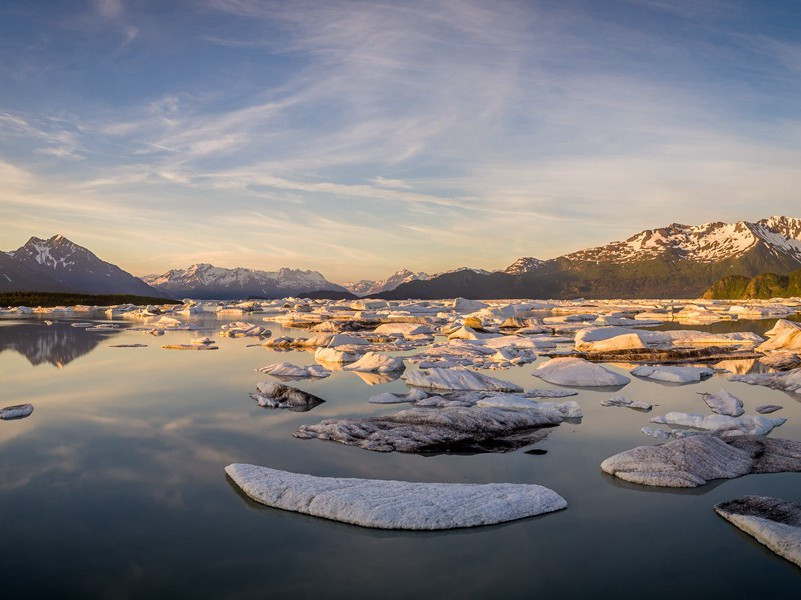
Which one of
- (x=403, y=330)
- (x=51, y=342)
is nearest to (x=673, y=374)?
(x=403, y=330)

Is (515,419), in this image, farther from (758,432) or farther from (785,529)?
(785,529)

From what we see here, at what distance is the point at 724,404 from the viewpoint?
1462 cm

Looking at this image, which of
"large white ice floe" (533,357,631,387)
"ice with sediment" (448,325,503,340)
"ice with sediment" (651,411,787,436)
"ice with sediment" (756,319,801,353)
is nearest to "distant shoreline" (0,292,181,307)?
"ice with sediment" (448,325,503,340)

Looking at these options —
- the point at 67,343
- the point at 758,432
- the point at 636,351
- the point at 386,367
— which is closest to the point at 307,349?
the point at 386,367

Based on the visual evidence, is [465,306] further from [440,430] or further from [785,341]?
[440,430]

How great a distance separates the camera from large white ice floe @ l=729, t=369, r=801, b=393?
697 inches

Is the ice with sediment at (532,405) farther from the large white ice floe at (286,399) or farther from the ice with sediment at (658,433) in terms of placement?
the large white ice floe at (286,399)

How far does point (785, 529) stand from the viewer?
6.98 metres

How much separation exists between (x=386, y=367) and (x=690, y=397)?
9987 mm

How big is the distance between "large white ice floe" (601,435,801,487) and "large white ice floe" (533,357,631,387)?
7.95 meters

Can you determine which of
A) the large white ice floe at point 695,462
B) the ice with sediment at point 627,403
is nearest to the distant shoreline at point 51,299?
the ice with sediment at point 627,403

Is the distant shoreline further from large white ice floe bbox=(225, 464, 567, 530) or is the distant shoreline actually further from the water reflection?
large white ice floe bbox=(225, 464, 567, 530)

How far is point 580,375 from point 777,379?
6321mm

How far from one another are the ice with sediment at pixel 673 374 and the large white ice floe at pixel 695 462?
360 inches
